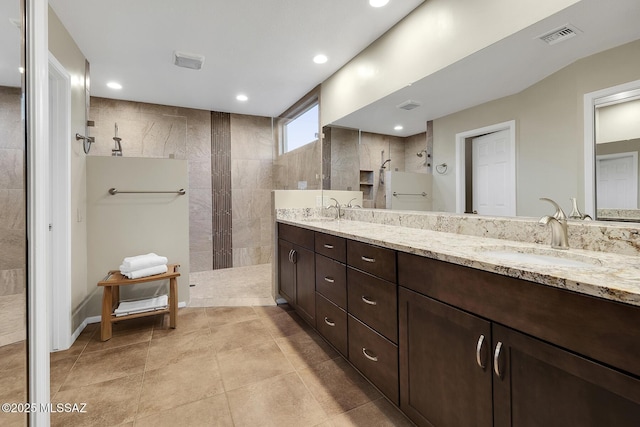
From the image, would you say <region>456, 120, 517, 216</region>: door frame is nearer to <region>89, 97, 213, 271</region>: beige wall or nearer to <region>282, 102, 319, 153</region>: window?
<region>282, 102, 319, 153</region>: window

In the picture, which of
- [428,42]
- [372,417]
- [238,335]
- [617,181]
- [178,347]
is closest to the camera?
[617,181]

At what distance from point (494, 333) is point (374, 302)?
620 mm

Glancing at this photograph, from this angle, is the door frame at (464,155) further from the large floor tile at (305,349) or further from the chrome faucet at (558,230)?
the large floor tile at (305,349)

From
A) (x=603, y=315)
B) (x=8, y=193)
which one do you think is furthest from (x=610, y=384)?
(x=8, y=193)

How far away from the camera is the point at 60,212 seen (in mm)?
2100

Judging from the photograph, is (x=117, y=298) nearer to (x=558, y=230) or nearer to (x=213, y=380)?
(x=213, y=380)

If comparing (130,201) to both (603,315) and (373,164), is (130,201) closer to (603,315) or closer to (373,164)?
(373,164)

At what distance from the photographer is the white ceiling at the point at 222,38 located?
6.82ft

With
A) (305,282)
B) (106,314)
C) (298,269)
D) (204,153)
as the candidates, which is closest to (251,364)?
(305,282)

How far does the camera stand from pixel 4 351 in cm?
99

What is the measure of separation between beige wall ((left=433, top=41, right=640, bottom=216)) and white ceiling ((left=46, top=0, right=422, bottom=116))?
1.16 meters

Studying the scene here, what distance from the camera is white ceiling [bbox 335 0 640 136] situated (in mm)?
1138

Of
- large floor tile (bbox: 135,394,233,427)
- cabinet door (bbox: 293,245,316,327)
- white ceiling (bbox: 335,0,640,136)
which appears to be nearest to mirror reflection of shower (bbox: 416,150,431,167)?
white ceiling (bbox: 335,0,640,136)

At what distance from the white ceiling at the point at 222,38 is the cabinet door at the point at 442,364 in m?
2.09
